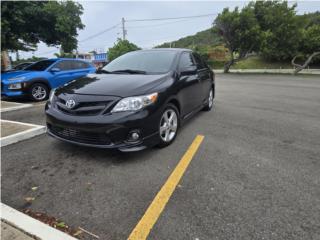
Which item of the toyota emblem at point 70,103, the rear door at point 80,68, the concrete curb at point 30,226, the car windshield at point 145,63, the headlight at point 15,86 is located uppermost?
the car windshield at point 145,63

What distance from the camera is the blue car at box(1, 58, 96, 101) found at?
23.3ft

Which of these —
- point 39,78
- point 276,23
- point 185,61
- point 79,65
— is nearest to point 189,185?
point 185,61

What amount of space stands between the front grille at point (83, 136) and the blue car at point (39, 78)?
3933mm

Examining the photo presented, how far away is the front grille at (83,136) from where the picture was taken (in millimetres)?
3017

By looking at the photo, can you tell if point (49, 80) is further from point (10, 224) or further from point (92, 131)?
point (10, 224)

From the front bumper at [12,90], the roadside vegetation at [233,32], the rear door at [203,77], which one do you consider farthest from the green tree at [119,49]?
the rear door at [203,77]

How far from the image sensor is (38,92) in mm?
7461

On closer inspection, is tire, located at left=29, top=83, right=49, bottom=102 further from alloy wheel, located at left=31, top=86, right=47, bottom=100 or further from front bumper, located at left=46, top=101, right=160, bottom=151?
front bumper, located at left=46, top=101, right=160, bottom=151

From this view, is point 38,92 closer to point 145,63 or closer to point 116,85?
point 145,63

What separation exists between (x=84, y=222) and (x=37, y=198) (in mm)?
730

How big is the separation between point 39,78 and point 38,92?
455mm

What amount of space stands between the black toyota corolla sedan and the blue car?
352cm

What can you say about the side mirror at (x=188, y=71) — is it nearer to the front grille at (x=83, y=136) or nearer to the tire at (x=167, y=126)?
the tire at (x=167, y=126)

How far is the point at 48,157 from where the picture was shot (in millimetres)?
3449
